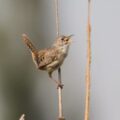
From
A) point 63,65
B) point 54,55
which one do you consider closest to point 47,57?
point 54,55

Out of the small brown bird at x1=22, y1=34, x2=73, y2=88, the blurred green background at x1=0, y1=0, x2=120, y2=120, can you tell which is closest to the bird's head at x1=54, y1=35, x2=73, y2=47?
the small brown bird at x1=22, y1=34, x2=73, y2=88

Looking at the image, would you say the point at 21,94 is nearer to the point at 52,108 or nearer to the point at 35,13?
the point at 52,108

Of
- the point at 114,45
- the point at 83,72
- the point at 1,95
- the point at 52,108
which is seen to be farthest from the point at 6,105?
the point at 114,45

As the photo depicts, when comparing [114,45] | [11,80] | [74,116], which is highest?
[114,45]

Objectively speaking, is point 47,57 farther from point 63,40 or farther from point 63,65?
point 63,65

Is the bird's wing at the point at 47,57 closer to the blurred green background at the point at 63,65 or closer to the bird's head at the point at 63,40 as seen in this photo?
the bird's head at the point at 63,40

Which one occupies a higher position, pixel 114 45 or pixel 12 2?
pixel 12 2

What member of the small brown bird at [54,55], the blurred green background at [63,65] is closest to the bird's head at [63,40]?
the small brown bird at [54,55]
